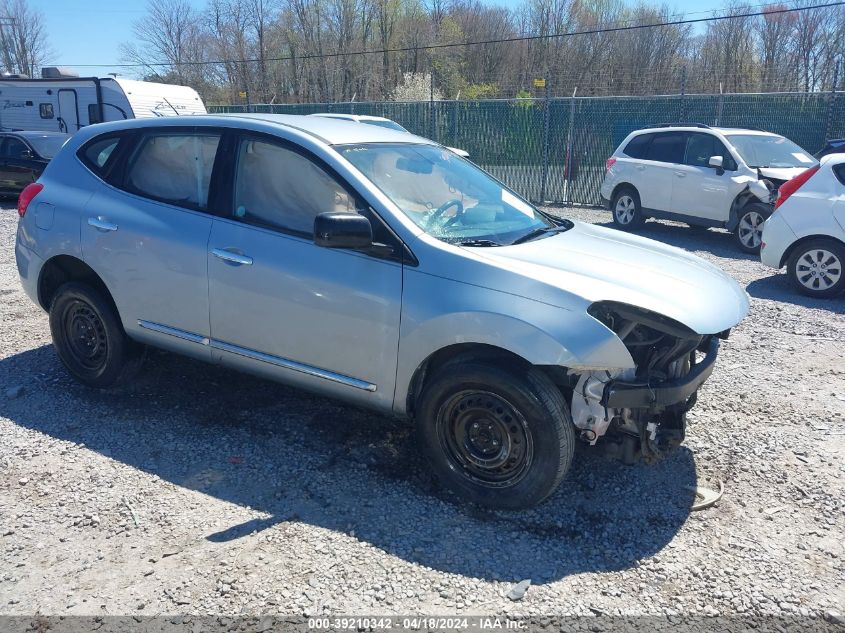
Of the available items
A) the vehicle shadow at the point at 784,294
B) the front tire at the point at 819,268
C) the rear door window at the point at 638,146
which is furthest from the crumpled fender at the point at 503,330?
the rear door window at the point at 638,146

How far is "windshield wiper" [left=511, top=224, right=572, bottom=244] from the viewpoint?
12.8 ft

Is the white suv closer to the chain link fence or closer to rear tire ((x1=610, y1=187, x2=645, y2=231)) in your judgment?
rear tire ((x1=610, y1=187, x2=645, y2=231))

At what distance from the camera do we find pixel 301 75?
4134cm

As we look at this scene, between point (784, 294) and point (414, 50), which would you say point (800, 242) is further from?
point (414, 50)

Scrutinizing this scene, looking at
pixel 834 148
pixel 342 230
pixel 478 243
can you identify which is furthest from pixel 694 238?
pixel 342 230

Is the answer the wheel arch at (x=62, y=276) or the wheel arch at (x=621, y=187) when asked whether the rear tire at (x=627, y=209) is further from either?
the wheel arch at (x=62, y=276)

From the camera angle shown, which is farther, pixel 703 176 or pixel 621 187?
pixel 621 187

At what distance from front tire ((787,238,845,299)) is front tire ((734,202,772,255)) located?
8.94ft

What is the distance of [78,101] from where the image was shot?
61.7 feet

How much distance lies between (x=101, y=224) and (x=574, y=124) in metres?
13.0

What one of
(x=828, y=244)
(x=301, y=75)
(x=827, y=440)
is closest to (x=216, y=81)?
(x=301, y=75)

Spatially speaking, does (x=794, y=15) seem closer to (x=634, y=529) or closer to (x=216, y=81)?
(x=216, y=81)

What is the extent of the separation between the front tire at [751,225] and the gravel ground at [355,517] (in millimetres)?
6131

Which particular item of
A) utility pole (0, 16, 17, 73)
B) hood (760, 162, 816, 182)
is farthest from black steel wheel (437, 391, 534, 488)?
utility pole (0, 16, 17, 73)
